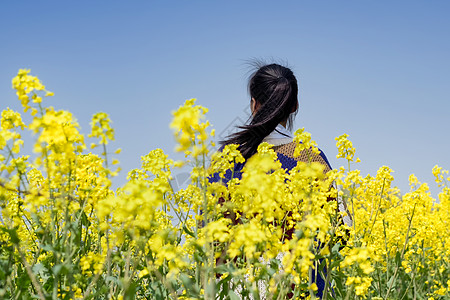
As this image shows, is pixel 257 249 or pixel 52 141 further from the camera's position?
pixel 257 249

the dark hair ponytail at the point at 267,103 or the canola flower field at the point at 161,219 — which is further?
→ the dark hair ponytail at the point at 267,103

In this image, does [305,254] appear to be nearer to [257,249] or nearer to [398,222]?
[257,249]

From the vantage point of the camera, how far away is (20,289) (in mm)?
2270

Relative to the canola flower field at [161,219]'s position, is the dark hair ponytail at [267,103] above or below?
above

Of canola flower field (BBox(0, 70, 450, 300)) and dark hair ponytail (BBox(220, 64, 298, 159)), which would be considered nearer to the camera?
canola flower field (BBox(0, 70, 450, 300))

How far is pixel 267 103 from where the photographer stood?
3959 mm

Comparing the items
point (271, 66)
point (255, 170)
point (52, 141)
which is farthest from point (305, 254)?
point (271, 66)

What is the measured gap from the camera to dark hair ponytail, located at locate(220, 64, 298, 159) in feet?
12.5

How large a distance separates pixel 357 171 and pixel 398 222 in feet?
6.51

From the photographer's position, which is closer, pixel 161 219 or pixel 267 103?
pixel 161 219

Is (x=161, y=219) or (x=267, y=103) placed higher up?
(x=267, y=103)

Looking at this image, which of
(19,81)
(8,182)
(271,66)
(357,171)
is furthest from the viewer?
(271,66)

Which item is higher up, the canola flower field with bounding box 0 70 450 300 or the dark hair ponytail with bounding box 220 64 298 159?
the dark hair ponytail with bounding box 220 64 298 159

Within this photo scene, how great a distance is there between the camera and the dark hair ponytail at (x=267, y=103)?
3.80 m
